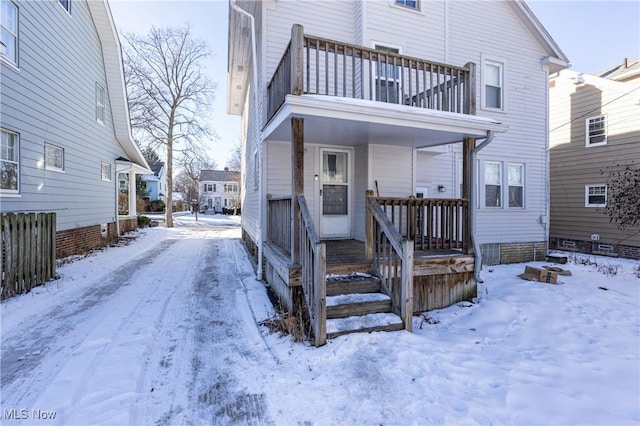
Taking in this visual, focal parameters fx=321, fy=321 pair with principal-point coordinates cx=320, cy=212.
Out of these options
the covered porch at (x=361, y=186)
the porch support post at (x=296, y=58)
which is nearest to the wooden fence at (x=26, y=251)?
the covered porch at (x=361, y=186)

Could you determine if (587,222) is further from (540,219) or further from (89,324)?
(89,324)

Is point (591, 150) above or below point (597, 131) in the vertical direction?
below

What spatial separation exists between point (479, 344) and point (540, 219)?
8.05m

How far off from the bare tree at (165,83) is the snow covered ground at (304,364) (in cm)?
1671

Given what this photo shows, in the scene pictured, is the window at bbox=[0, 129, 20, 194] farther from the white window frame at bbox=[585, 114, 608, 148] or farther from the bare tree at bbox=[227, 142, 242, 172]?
the bare tree at bbox=[227, 142, 242, 172]

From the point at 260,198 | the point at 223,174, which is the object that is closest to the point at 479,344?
the point at 260,198

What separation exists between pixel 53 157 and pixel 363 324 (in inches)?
388

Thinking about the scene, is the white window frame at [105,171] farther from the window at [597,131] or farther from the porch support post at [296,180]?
the window at [597,131]

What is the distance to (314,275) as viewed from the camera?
3.98 meters

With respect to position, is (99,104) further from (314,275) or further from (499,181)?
(499,181)

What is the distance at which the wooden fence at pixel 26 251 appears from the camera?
538cm

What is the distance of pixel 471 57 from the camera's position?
30.8ft

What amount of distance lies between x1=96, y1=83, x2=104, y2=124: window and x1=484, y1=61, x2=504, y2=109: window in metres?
A: 13.2

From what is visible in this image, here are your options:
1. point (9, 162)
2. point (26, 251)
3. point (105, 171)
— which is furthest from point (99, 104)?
point (26, 251)
